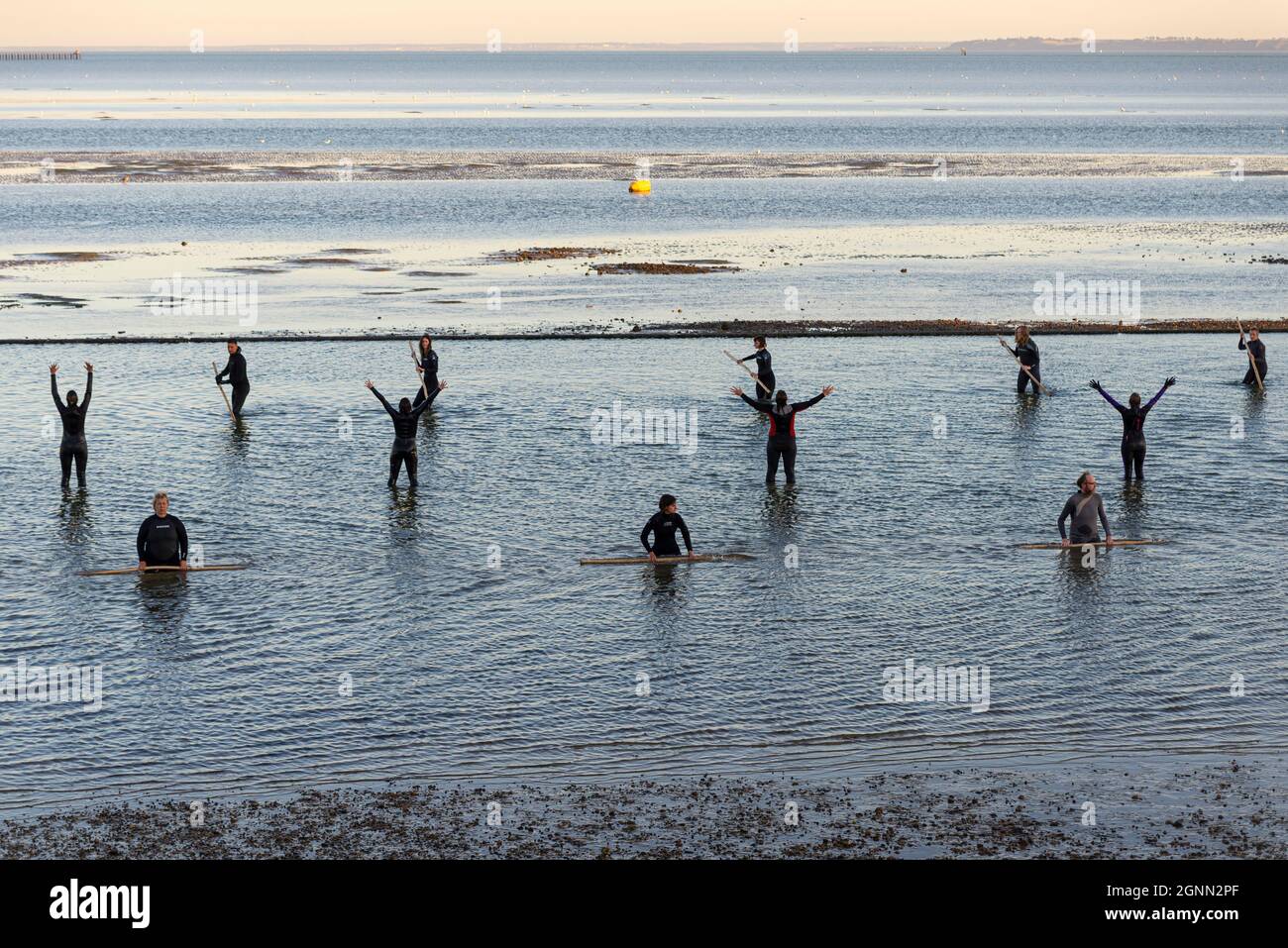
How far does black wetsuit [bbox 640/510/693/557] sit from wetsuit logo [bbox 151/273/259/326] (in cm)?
3020

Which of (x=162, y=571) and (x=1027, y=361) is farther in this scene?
(x=1027, y=361)

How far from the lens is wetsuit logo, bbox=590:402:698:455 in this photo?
3412cm

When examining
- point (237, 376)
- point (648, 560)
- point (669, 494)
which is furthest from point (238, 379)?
point (648, 560)

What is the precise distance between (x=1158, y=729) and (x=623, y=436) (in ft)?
59.4

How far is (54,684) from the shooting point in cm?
1978

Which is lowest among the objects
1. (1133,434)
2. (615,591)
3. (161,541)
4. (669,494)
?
(615,591)

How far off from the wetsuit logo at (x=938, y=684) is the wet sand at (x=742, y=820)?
2.31 metres

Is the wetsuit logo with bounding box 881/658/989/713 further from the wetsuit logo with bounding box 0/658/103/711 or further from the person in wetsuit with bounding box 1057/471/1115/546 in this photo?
the wetsuit logo with bounding box 0/658/103/711

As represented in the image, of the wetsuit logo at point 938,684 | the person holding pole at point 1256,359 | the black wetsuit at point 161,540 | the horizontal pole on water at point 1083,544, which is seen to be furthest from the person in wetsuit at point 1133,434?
the black wetsuit at point 161,540

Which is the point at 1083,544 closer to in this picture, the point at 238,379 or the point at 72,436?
the point at 72,436

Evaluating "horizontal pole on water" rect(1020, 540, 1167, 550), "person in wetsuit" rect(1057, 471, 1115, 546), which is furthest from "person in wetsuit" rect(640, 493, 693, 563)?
"person in wetsuit" rect(1057, 471, 1115, 546)

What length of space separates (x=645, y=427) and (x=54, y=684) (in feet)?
58.8
